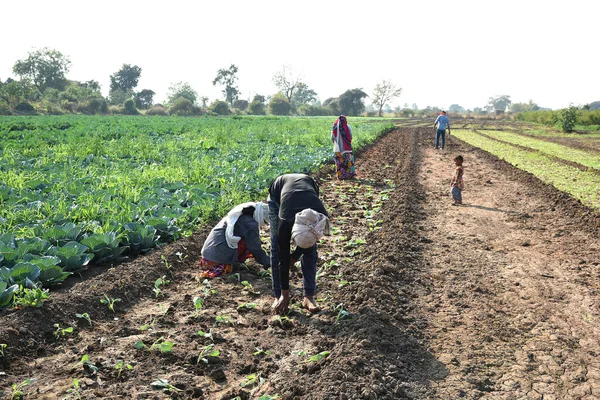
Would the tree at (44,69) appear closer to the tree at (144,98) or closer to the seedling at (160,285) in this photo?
the tree at (144,98)

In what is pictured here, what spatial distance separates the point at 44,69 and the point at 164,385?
91081mm

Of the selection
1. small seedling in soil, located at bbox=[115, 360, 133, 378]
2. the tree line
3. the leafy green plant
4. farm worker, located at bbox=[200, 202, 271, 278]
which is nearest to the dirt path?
farm worker, located at bbox=[200, 202, 271, 278]

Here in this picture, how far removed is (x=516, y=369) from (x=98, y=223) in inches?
198

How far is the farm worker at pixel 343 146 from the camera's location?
1124 cm

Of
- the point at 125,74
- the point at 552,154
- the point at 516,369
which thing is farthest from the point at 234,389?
the point at 125,74

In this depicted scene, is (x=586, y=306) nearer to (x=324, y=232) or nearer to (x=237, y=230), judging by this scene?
(x=324, y=232)

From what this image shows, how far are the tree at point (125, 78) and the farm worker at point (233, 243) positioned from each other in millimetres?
91691

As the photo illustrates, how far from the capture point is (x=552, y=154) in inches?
750

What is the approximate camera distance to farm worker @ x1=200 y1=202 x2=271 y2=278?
5258mm

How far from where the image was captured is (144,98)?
83.6m

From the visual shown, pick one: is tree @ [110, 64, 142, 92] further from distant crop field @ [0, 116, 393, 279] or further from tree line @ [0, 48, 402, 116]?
distant crop field @ [0, 116, 393, 279]

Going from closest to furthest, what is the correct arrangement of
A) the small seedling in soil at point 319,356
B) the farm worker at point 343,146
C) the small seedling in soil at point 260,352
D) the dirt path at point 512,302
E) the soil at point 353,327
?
1. the soil at point 353,327
2. the dirt path at point 512,302
3. the small seedling in soil at point 319,356
4. the small seedling in soil at point 260,352
5. the farm worker at point 343,146

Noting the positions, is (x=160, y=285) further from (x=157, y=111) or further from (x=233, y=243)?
(x=157, y=111)

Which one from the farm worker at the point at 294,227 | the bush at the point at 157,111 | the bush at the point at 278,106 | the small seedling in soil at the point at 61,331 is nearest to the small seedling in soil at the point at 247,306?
the farm worker at the point at 294,227
